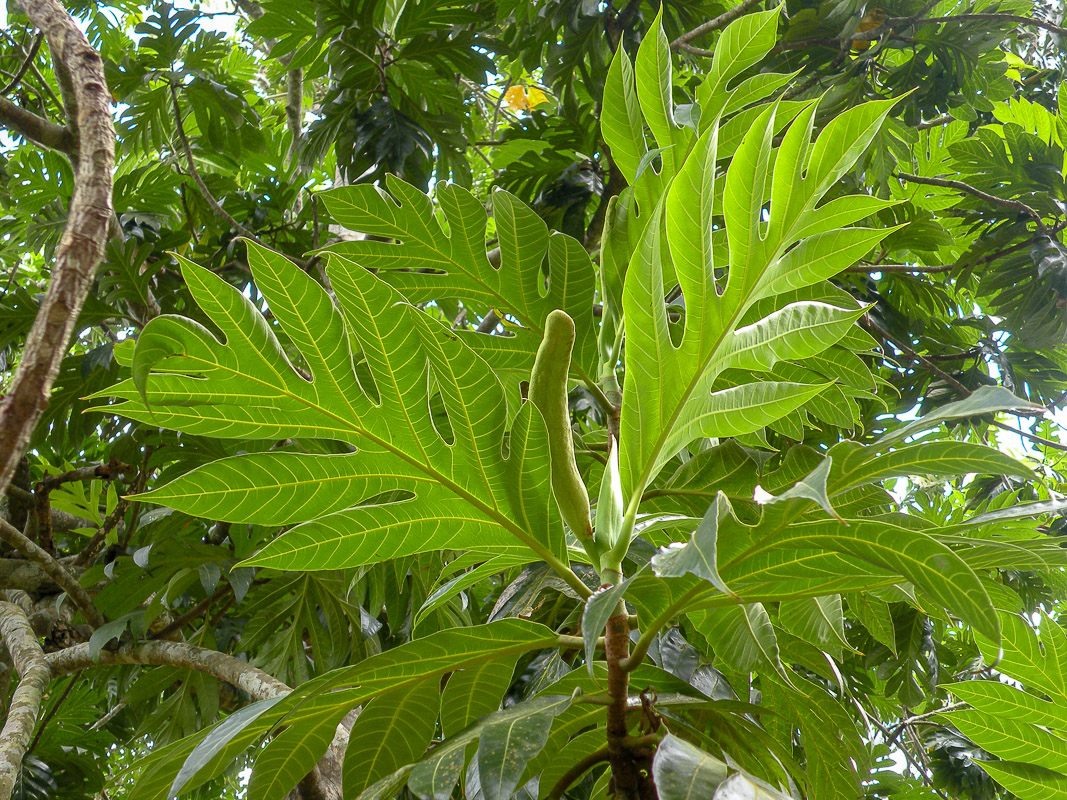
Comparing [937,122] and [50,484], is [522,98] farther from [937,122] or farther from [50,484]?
[50,484]

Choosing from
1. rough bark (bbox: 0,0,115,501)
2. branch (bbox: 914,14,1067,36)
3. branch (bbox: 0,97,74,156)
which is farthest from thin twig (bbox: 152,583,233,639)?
branch (bbox: 914,14,1067,36)

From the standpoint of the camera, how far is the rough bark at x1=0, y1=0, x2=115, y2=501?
3.34 feet

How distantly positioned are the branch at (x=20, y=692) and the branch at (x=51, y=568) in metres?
0.10

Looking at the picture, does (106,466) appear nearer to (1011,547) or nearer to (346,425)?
(346,425)

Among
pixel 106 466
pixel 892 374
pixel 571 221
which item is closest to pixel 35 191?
pixel 106 466

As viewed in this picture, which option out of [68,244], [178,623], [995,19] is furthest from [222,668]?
[995,19]

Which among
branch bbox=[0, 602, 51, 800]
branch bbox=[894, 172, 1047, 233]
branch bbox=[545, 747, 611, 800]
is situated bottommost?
branch bbox=[0, 602, 51, 800]

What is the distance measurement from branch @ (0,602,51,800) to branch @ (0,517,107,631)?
105 millimetres

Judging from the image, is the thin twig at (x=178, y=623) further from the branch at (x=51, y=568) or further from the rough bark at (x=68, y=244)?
the rough bark at (x=68, y=244)

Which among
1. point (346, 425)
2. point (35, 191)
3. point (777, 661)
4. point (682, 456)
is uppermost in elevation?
point (35, 191)

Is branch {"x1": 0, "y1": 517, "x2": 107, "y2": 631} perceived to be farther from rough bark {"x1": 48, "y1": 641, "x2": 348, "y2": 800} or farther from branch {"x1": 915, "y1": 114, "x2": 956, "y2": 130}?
branch {"x1": 915, "y1": 114, "x2": 956, "y2": 130}

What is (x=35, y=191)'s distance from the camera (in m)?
2.74

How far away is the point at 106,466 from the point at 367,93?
1.21 metres

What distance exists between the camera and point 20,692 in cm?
135
